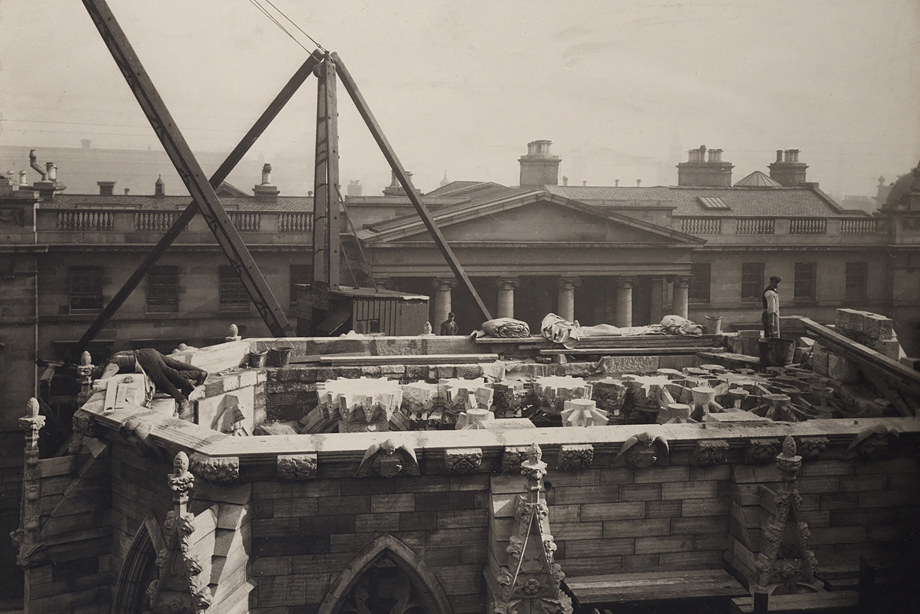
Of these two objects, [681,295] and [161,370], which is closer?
[161,370]

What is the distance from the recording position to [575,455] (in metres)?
8.29

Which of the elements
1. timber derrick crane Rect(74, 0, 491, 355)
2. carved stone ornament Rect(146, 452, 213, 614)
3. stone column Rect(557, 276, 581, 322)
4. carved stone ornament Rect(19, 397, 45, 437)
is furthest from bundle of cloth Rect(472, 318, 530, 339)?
stone column Rect(557, 276, 581, 322)

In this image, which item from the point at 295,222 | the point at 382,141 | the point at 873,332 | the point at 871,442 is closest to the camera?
the point at 871,442

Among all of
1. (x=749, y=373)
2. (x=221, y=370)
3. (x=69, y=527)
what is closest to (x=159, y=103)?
(x=221, y=370)

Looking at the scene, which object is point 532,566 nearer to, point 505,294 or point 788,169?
point 505,294

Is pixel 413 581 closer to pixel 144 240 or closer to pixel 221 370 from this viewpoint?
pixel 221 370

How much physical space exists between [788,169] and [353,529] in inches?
1817

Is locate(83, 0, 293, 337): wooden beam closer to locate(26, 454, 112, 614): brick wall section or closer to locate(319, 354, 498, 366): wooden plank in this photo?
locate(319, 354, 498, 366): wooden plank

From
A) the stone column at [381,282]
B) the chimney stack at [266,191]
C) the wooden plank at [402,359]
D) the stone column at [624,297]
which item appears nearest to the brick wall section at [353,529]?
the wooden plank at [402,359]

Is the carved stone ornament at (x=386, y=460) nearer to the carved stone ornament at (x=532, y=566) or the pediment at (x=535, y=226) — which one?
the carved stone ornament at (x=532, y=566)

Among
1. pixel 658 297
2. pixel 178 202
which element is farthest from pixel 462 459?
pixel 178 202

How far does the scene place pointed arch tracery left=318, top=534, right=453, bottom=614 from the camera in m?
8.11

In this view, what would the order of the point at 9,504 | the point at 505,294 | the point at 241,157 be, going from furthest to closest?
the point at 505,294
the point at 9,504
the point at 241,157

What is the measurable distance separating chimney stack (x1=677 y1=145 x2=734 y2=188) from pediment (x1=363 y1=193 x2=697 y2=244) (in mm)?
14106
